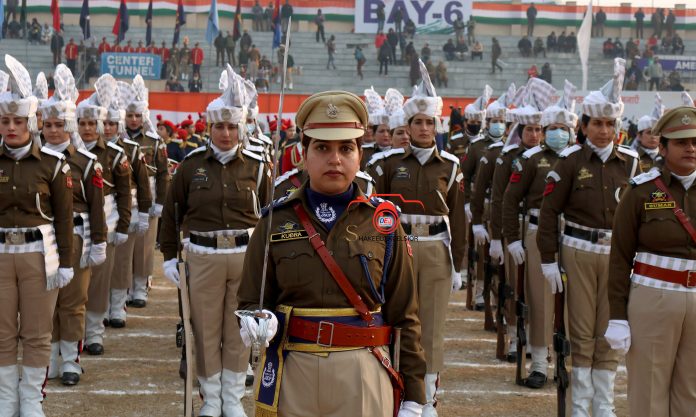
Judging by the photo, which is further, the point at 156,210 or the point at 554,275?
the point at 156,210

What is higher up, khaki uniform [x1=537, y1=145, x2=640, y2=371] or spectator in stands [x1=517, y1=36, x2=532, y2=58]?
spectator in stands [x1=517, y1=36, x2=532, y2=58]

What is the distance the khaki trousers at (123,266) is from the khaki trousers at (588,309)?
19.6ft

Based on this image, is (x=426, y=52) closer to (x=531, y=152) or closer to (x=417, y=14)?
(x=417, y=14)

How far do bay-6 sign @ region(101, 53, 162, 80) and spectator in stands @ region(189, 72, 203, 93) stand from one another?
125 cm

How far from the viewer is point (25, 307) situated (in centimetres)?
812

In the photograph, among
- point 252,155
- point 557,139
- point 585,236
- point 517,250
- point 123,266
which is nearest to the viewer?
point 585,236

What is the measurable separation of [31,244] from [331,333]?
3.98 metres

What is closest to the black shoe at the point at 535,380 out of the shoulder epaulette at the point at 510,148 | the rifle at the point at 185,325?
the shoulder epaulette at the point at 510,148

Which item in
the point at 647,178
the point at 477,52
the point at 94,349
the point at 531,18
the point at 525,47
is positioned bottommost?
the point at 94,349

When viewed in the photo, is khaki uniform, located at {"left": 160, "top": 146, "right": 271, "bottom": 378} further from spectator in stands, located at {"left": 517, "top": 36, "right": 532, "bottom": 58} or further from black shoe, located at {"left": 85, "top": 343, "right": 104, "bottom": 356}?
spectator in stands, located at {"left": 517, "top": 36, "right": 532, "bottom": 58}

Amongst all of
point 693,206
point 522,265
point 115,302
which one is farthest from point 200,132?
point 693,206

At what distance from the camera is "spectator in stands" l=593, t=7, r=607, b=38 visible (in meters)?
51.7

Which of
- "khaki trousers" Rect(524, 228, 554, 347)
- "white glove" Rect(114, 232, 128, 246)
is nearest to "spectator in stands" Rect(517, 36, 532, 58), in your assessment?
"white glove" Rect(114, 232, 128, 246)

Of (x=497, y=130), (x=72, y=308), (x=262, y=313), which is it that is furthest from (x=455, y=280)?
(x=497, y=130)
